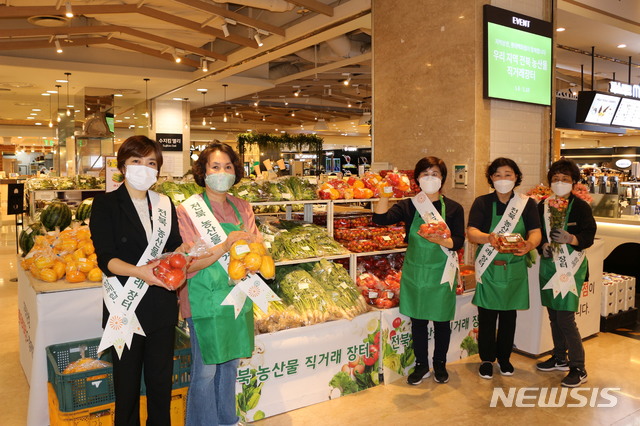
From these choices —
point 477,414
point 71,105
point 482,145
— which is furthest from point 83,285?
point 71,105

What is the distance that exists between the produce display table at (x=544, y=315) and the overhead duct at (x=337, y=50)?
16.9ft

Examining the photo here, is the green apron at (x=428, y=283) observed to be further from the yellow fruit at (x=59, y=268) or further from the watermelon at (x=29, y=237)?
the watermelon at (x=29, y=237)

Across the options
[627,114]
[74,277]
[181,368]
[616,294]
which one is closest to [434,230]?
[181,368]

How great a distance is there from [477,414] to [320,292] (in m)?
1.33

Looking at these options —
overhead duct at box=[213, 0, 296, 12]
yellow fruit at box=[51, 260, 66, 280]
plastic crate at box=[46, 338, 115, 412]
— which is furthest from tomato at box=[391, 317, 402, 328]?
overhead duct at box=[213, 0, 296, 12]

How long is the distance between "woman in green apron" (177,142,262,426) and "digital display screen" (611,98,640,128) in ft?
28.2

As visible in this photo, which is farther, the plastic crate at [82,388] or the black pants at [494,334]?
the black pants at [494,334]

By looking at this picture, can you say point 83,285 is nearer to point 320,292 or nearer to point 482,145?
point 320,292

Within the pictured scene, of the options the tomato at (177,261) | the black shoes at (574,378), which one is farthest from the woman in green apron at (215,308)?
the black shoes at (574,378)

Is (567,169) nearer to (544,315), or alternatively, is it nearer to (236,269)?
(544,315)

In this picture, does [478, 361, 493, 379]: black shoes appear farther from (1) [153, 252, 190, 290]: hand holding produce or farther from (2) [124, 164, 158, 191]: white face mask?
(2) [124, 164, 158, 191]: white face mask

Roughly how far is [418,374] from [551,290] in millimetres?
1195

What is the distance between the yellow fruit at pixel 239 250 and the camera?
2.54m

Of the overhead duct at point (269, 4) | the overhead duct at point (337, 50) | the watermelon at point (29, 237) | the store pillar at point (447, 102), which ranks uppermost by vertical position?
the overhead duct at point (337, 50)
